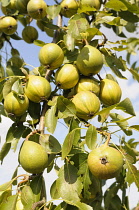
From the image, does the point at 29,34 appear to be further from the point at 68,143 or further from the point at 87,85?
the point at 68,143

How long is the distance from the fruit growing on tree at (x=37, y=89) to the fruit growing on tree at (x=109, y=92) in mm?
403

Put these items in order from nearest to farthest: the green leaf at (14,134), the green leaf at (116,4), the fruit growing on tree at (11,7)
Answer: the green leaf at (14,134) < the green leaf at (116,4) < the fruit growing on tree at (11,7)

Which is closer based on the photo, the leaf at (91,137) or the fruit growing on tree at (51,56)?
the leaf at (91,137)

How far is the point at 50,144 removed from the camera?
1.94 m

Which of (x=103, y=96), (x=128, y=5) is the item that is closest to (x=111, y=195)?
(x=103, y=96)

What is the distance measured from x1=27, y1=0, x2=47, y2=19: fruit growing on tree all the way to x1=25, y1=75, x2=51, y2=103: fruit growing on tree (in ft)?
2.73

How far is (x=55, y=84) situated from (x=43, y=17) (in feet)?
2.69

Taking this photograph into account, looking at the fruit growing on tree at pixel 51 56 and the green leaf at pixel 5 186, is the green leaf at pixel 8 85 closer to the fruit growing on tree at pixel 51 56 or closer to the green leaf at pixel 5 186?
→ the fruit growing on tree at pixel 51 56

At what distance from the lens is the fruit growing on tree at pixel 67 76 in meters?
2.07

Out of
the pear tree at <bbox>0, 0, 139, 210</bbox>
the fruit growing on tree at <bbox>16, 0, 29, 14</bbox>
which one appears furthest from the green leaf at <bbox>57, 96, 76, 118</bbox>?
the fruit growing on tree at <bbox>16, 0, 29, 14</bbox>

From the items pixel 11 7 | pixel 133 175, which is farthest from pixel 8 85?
pixel 11 7

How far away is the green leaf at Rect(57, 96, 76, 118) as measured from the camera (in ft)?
6.02

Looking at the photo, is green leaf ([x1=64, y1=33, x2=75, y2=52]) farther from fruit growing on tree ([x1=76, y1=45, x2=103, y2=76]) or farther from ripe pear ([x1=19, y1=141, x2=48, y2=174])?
ripe pear ([x1=19, y1=141, x2=48, y2=174])

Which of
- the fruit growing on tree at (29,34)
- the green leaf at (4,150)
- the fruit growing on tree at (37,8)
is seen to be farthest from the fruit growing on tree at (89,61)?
the fruit growing on tree at (29,34)
